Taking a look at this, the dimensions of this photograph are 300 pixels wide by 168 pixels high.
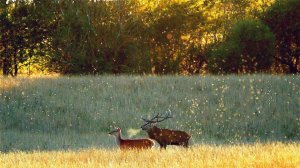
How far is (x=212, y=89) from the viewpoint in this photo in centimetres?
2731

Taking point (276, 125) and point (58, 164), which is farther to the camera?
point (276, 125)

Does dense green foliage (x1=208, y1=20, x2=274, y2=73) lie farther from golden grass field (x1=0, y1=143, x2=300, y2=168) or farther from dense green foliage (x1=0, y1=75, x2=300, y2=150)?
golden grass field (x1=0, y1=143, x2=300, y2=168)

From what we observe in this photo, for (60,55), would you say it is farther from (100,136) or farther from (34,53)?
(100,136)

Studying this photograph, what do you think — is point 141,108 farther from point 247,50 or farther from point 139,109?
point 247,50

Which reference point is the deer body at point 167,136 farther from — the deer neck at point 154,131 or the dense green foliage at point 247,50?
the dense green foliage at point 247,50

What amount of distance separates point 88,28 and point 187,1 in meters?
8.50

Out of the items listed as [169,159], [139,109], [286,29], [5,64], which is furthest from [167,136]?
[5,64]

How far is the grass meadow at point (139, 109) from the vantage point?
2131 centimetres

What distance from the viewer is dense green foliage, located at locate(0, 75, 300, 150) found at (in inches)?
869

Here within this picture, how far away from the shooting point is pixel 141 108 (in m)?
24.8

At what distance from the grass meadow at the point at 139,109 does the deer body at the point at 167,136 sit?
267 cm

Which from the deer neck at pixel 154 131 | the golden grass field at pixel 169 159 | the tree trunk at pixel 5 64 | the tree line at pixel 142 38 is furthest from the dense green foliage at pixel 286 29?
the golden grass field at pixel 169 159

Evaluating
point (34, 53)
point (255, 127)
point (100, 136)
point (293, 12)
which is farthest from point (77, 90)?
point (293, 12)

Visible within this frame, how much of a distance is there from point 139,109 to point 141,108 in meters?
0.15
